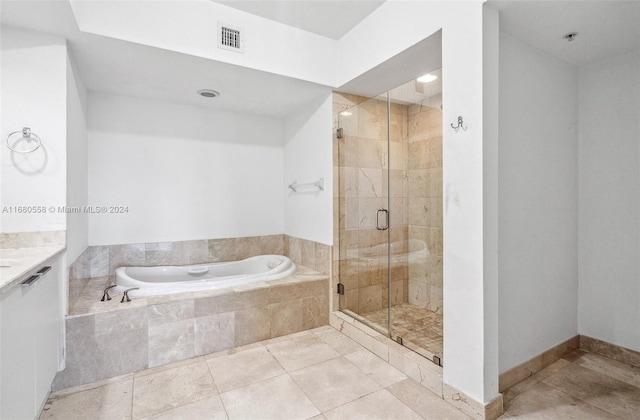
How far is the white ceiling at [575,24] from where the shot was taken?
157cm

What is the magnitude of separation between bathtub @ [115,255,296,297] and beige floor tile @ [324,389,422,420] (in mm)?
1220

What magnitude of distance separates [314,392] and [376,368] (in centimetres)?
50

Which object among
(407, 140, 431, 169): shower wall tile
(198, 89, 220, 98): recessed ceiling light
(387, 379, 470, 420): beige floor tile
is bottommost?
(387, 379, 470, 420): beige floor tile

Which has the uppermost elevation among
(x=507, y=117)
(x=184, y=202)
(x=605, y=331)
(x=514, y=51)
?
(x=514, y=51)

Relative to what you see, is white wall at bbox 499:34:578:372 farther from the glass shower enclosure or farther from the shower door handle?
the shower door handle

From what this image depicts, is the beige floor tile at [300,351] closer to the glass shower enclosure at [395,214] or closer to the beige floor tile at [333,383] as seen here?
the beige floor tile at [333,383]

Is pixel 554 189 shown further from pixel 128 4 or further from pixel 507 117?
pixel 128 4

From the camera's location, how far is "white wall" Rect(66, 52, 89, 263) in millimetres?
2027

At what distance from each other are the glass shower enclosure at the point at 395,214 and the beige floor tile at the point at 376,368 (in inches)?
8.0

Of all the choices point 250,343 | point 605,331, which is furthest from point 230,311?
point 605,331

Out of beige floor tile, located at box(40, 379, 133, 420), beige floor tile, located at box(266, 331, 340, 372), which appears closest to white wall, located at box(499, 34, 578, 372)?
beige floor tile, located at box(266, 331, 340, 372)

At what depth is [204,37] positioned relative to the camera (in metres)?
2.14

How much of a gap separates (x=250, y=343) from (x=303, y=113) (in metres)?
2.24

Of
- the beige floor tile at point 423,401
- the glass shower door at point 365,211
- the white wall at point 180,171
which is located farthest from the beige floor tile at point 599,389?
the white wall at point 180,171
